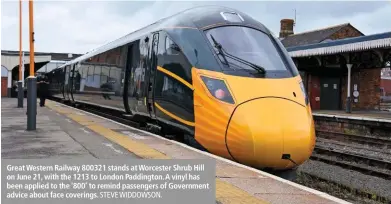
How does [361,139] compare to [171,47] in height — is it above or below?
below

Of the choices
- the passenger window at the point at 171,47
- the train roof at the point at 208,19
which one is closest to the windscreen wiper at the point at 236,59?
the train roof at the point at 208,19

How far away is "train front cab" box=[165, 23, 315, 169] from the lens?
6703 millimetres

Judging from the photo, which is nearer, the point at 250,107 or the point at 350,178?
the point at 250,107

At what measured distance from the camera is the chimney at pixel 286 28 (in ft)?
139

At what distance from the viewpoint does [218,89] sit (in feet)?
23.9

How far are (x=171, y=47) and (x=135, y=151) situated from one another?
232cm

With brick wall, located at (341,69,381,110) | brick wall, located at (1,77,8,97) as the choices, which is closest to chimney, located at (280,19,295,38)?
brick wall, located at (341,69,381,110)

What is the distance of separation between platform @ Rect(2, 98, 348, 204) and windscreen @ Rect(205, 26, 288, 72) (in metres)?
1.82

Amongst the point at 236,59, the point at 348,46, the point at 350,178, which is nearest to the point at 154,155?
the point at 236,59

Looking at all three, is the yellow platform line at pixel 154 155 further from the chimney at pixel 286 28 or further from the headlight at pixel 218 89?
the chimney at pixel 286 28

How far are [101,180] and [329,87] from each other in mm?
28602

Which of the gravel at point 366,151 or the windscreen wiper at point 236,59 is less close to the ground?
the windscreen wiper at point 236,59

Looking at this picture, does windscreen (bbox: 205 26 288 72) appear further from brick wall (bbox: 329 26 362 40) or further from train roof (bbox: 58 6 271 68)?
brick wall (bbox: 329 26 362 40)

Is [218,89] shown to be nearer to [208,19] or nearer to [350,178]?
[208,19]
